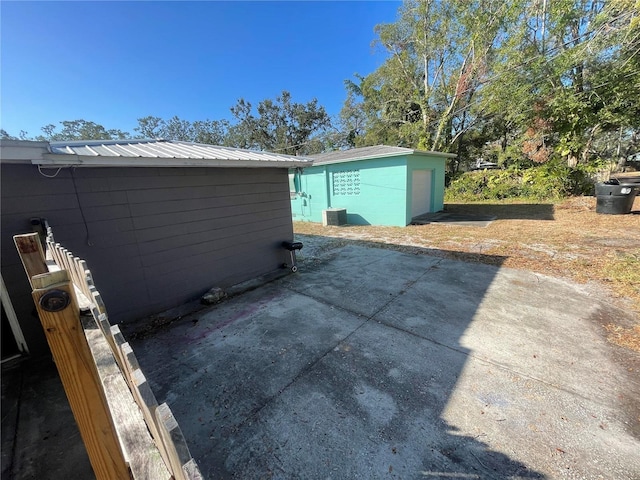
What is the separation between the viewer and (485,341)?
9.67ft

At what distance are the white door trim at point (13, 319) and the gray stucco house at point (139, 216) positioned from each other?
1cm

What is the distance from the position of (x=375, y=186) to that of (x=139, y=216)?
8282 millimetres

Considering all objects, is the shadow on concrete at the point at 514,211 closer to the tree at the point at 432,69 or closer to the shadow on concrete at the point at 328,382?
the tree at the point at 432,69

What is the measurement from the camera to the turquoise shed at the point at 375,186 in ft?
31.5

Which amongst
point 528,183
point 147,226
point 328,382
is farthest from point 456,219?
point 147,226

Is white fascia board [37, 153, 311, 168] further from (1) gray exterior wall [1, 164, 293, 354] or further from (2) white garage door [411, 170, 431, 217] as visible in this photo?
(2) white garage door [411, 170, 431, 217]

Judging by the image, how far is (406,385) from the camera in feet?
7.84

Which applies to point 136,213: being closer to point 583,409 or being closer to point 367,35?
point 583,409

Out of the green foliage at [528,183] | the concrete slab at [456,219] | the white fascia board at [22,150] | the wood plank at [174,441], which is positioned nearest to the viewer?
the wood plank at [174,441]


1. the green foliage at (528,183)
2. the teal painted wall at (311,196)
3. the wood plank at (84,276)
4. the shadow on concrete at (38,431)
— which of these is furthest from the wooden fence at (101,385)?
the green foliage at (528,183)

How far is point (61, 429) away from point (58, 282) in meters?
2.35

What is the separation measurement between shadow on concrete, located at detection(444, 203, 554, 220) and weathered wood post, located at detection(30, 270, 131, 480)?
38.9 ft

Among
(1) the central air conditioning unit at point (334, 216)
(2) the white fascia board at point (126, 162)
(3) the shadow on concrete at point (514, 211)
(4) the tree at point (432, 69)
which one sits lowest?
(3) the shadow on concrete at point (514, 211)

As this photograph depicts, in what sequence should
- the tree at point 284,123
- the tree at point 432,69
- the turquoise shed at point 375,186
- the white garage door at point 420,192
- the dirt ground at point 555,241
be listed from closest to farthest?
the dirt ground at point 555,241 → the turquoise shed at point 375,186 → the white garage door at point 420,192 → the tree at point 432,69 → the tree at point 284,123
